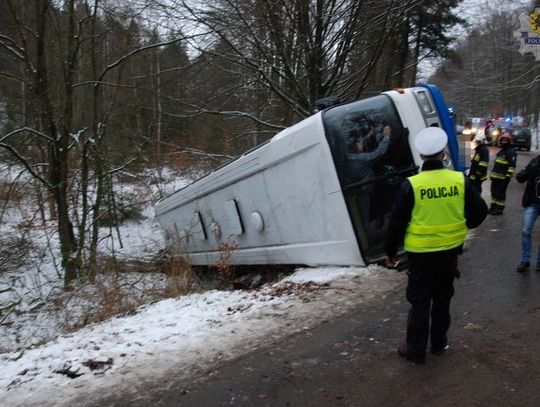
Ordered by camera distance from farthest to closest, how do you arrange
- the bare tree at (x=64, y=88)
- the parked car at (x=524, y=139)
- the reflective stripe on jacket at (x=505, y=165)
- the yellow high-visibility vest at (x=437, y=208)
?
the parked car at (x=524, y=139) < the bare tree at (x=64, y=88) < the reflective stripe on jacket at (x=505, y=165) < the yellow high-visibility vest at (x=437, y=208)

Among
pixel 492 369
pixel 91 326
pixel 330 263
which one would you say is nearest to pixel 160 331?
pixel 91 326

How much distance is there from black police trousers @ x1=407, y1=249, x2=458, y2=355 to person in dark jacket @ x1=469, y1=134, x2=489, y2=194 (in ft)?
22.1

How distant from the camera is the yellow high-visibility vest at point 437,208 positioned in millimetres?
3654

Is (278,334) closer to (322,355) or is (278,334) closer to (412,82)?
(322,355)

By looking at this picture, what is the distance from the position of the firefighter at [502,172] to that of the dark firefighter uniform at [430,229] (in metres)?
6.56

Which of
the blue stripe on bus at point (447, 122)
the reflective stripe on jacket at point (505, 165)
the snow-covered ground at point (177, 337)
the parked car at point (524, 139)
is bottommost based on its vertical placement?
the snow-covered ground at point (177, 337)

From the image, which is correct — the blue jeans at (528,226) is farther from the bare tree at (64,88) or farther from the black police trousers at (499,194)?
the bare tree at (64,88)

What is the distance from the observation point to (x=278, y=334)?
4.73 metres

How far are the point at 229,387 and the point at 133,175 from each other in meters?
13.9

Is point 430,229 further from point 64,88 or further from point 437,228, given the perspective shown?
point 64,88

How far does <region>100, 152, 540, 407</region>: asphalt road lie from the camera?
11.5 feet

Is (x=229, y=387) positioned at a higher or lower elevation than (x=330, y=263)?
lower

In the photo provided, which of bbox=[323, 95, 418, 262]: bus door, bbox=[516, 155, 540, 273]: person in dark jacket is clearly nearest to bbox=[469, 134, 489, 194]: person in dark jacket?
bbox=[516, 155, 540, 273]: person in dark jacket

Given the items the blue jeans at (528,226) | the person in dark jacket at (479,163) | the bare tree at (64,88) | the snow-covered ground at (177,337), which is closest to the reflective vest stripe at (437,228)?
the snow-covered ground at (177,337)
